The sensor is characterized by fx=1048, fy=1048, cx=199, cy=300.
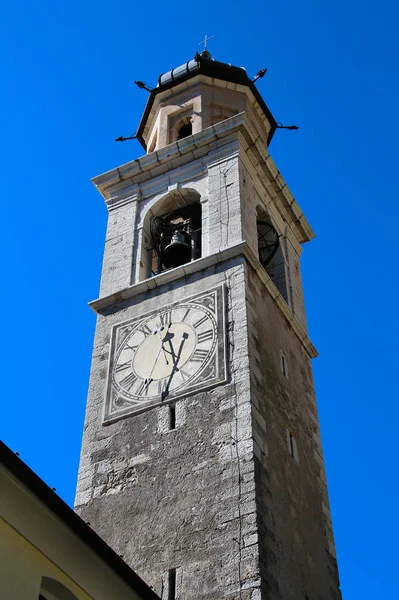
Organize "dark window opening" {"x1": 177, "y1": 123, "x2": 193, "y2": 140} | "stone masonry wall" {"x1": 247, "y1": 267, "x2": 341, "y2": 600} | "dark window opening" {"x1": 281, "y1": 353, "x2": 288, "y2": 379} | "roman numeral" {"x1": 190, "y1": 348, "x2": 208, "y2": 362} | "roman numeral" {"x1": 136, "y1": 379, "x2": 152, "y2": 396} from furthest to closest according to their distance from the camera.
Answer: "dark window opening" {"x1": 177, "y1": 123, "x2": 193, "y2": 140} → "dark window opening" {"x1": 281, "y1": 353, "x2": 288, "y2": 379} → "roman numeral" {"x1": 136, "y1": 379, "x2": 152, "y2": 396} → "roman numeral" {"x1": 190, "y1": 348, "x2": 208, "y2": 362} → "stone masonry wall" {"x1": 247, "y1": 267, "x2": 341, "y2": 600}

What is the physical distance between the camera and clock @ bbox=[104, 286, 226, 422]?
555 inches

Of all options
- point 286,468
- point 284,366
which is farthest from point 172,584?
point 284,366

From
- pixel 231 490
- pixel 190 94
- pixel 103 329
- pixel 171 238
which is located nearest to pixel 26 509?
pixel 231 490

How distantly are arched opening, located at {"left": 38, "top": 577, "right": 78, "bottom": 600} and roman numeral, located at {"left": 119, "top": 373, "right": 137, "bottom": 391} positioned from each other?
5.89 meters

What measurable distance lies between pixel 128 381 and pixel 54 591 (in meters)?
6.08

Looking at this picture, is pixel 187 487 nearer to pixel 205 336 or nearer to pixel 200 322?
pixel 205 336

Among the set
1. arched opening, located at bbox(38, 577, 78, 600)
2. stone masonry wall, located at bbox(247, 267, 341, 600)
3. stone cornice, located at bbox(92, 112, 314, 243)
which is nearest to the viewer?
arched opening, located at bbox(38, 577, 78, 600)

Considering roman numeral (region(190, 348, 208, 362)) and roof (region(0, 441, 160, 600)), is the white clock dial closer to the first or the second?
roman numeral (region(190, 348, 208, 362))

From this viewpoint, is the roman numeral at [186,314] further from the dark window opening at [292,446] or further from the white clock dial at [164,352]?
the dark window opening at [292,446]

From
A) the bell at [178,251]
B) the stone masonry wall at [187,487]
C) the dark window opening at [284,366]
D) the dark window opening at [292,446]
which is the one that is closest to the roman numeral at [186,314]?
the stone masonry wall at [187,487]

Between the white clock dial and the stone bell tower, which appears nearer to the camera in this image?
the stone bell tower

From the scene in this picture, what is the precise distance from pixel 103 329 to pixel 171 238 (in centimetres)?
228

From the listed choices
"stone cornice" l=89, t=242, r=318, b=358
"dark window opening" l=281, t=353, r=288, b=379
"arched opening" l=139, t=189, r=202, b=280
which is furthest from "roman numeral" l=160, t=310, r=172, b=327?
"dark window opening" l=281, t=353, r=288, b=379

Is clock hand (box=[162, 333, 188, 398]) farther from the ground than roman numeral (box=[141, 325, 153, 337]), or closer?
closer
